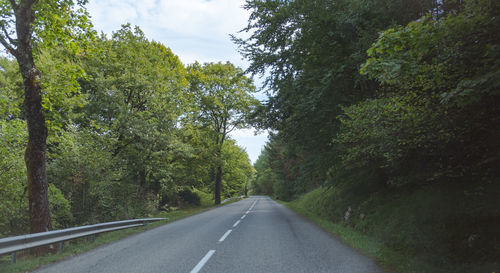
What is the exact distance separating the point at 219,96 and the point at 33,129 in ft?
66.3

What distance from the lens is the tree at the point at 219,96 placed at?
2611 centimetres

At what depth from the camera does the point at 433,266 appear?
4.72 metres

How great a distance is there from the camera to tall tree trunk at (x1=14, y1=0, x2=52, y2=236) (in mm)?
7250

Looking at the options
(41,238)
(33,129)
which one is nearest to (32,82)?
(33,129)

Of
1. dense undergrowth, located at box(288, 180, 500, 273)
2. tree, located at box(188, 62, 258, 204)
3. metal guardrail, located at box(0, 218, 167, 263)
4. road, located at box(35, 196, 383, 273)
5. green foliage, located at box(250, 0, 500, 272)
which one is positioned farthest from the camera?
tree, located at box(188, 62, 258, 204)

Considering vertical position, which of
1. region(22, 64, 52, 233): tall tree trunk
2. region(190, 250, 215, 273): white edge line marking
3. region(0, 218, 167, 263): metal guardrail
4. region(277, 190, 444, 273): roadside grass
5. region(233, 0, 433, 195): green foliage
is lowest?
region(277, 190, 444, 273): roadside grass

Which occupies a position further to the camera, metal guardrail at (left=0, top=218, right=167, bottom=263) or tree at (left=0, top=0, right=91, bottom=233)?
tree at (left=0, top=0, right=91, bottom=233)

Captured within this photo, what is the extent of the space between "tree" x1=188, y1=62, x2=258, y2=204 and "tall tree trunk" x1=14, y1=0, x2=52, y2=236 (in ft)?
57.9

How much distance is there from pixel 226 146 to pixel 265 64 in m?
22.2

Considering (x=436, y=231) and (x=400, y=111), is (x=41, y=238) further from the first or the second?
(x=436, y=231)

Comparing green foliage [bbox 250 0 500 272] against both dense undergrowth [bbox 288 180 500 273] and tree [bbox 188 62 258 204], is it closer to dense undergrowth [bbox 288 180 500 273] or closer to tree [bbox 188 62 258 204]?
dense undergrowth [bbox 288 180 500 273]

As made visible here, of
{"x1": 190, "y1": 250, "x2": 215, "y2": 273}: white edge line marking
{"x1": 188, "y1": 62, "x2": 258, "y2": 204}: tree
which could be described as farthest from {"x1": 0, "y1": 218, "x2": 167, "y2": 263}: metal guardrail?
{"x1": 188, "y1": 62, "x2": 258, "y2": 204}: tree

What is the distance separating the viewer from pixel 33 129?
741 centimetres

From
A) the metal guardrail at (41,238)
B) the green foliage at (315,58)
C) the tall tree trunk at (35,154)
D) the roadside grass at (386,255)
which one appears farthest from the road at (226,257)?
the green foliage at (315,58)
